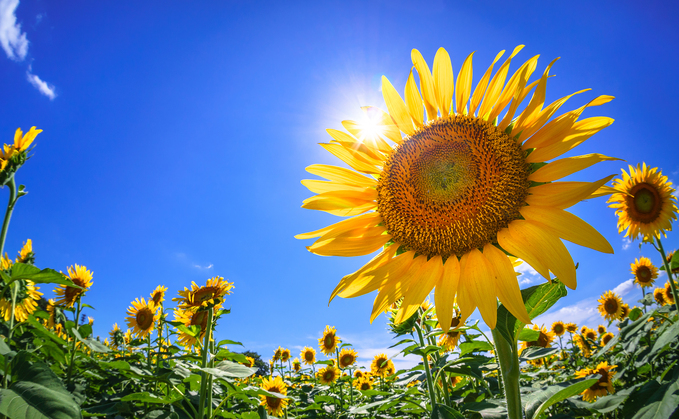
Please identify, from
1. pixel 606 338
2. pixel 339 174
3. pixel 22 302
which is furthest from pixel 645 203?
pixel 22 302

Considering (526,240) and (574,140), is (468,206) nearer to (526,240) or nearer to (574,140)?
(526,240)

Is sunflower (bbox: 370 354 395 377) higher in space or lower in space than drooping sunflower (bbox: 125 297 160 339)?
lower

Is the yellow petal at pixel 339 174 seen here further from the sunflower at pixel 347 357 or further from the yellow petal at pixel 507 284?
the sunflower at pixel 347 357

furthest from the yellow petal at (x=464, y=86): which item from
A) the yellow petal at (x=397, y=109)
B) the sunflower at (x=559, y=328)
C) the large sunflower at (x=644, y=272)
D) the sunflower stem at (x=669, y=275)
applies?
the sunflower at (x=559, y=328)

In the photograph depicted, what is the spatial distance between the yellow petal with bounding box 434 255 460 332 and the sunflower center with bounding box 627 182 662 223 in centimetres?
455

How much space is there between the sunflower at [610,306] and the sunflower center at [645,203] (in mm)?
5662

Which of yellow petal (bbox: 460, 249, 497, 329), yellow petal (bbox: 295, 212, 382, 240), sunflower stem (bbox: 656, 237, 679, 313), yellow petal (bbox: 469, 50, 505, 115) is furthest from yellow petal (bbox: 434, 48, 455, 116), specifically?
sunflower stem (bbox: 656, 237, 679, 313)

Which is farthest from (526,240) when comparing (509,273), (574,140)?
(574,140)

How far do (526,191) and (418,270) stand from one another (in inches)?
22.0

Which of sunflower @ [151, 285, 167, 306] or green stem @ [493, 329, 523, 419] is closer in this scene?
green stem @ [493, 329, 523, 419]

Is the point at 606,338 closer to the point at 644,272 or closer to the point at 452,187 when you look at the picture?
the point at 644,272

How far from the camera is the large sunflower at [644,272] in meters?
7.72

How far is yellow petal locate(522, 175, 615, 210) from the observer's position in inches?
48.3

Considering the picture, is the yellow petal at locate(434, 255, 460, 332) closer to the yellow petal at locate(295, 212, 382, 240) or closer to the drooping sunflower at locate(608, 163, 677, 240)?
the yellow petal at locate(295, 212, 382, 240)
